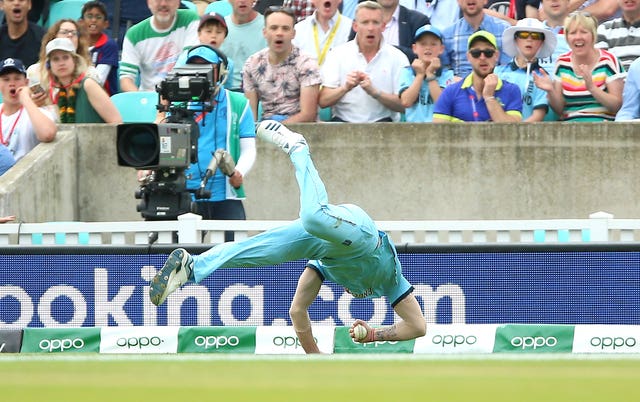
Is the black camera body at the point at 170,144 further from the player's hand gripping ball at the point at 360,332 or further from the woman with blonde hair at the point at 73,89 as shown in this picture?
the player's hand gripping ball at the point at 360,332

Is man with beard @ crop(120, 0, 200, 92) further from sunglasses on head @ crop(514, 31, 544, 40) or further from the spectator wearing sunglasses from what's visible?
sunglasses on head @ crop(514, 31, 544, 40)

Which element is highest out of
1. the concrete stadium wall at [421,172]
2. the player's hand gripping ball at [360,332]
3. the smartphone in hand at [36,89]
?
the smartphone in hand at [36,89]

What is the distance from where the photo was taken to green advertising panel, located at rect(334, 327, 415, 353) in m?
10.5

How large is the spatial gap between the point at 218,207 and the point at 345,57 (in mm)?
2024

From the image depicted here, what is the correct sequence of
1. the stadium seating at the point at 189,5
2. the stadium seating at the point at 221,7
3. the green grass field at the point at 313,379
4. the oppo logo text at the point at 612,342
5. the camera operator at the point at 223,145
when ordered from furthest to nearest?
the stadium seating at the point at 189,5, the stadium seating at the point at 221,7, the camera operator at the point at 223,145, the oppo logo text at the point at 612,342, the green grass field at the point at 313,379

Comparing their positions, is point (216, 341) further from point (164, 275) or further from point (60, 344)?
point (164, 275)

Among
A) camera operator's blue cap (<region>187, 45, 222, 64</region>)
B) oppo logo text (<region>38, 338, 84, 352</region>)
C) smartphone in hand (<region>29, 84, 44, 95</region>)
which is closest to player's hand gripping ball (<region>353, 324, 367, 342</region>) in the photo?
oppo logo text (<region>38, 338, 84, 352</region>)

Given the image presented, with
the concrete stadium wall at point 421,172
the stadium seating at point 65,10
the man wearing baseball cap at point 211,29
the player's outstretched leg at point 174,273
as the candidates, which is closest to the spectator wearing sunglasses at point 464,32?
the concrete stadium wall at point 421,172

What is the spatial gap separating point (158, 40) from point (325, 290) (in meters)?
3.59

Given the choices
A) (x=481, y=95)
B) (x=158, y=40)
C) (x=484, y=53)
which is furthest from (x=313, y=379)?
(x=158, y=40)

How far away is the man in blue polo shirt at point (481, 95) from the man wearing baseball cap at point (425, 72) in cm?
15

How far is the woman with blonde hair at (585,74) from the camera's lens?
40.2ft

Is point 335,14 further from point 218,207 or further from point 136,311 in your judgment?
point 136,311

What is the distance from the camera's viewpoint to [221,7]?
46.2ft
